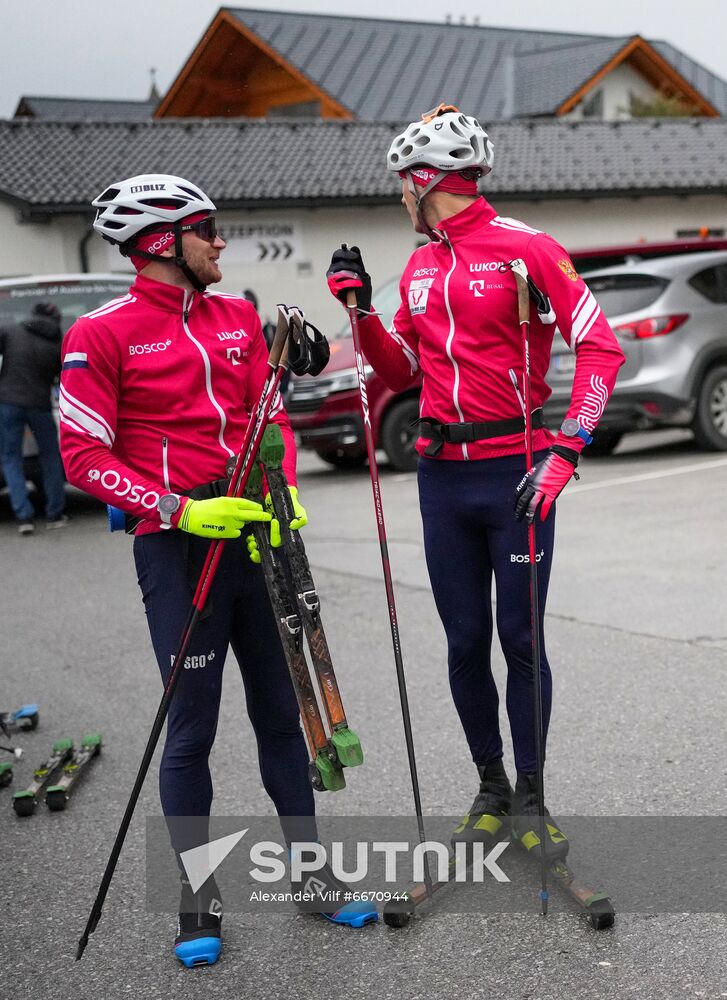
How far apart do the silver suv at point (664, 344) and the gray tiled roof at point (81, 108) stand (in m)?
38.6

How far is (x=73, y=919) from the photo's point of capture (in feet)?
12.2

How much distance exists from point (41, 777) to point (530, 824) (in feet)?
6.59

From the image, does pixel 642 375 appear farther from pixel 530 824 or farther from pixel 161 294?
pixel 161 294

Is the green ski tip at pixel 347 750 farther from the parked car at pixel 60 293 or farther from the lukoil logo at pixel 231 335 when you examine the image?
the parked car at pixel 60 293

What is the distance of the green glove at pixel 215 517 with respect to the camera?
3.25 metres

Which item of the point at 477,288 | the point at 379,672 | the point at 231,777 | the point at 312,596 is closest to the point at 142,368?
the point at 312,596

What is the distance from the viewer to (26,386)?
1073cm

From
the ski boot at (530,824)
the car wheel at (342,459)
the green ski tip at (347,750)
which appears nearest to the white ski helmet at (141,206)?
the green ski tip at (347,750)

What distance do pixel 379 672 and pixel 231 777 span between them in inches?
57.5

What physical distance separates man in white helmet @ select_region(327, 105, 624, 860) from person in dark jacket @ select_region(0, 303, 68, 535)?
7369 millimetres

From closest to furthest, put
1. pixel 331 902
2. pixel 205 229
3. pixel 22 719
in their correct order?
pixel 205 229
pixel 331 902
pixel 22 719

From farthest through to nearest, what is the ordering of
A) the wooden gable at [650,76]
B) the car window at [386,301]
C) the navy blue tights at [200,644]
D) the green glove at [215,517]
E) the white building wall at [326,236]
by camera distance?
the wooden gable at [650,76]
the white building wall at [326,236]
the car window at [386,301]
the navy blue tights at [200,644]
the green glove at [215,517]

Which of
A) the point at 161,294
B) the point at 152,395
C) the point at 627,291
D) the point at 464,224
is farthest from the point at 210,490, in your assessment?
the point at 627,291

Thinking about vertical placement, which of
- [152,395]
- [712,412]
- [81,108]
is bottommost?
[712,412]
